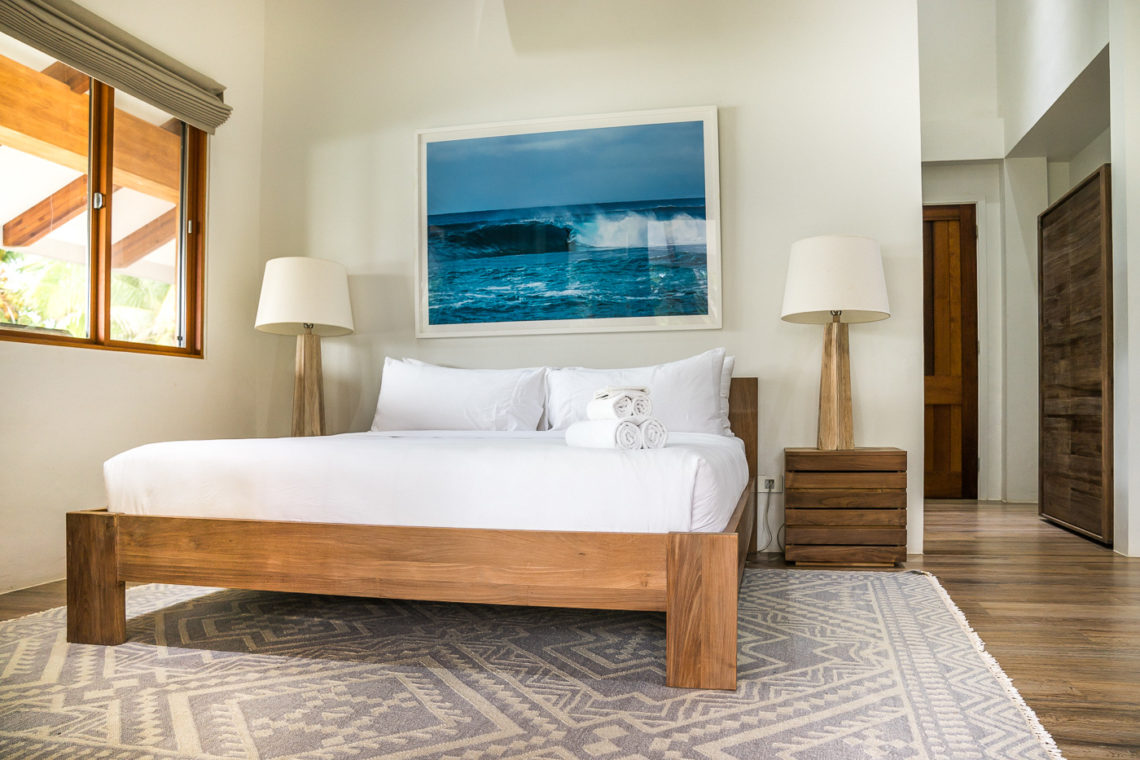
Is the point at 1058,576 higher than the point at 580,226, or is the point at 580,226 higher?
the point at 580,226

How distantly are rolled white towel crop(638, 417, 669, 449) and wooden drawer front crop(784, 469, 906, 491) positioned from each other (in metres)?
1.30

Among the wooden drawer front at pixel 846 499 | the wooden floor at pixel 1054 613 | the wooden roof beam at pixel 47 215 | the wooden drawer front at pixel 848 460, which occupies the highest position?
the wooden roof beam at pixel 47 215

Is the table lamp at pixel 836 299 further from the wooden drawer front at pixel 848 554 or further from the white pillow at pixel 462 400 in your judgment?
the white pillow at pixel 462 400

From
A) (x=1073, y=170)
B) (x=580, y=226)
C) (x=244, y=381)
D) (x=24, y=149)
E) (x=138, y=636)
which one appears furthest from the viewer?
(x=1073, y=170)

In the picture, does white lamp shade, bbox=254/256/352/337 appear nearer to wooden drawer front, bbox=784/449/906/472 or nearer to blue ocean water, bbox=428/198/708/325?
blue ocean water, bbox=428/198/708/325

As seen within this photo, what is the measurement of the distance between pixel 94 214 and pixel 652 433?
2617 millimetres

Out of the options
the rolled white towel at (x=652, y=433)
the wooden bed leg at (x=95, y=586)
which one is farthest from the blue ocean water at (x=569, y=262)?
the wooden bed leg at (x=95, y=586)

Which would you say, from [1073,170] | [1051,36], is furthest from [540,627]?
[1073,170]

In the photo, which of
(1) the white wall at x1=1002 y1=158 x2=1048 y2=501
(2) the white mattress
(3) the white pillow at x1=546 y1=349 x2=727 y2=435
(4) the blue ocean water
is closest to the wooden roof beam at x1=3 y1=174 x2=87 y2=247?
(2) the white mattress

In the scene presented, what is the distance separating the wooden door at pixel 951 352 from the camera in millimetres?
5672

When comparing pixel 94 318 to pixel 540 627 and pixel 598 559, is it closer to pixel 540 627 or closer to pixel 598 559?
pixel 540 627

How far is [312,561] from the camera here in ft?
6.70

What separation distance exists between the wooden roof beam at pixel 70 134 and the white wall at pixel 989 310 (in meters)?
5.11

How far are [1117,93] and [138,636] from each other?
4.54 m
